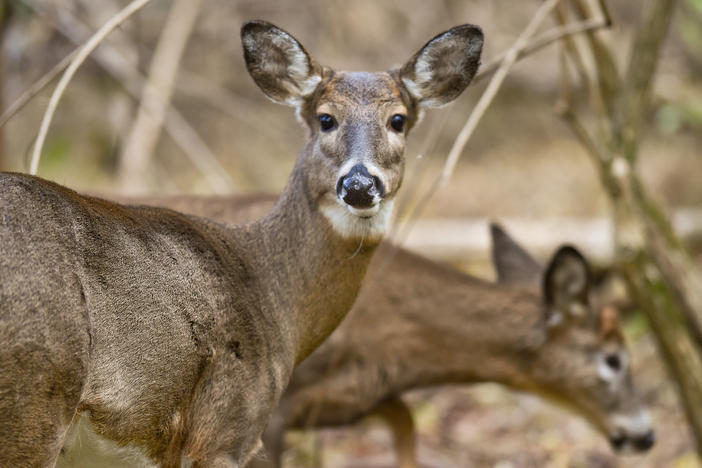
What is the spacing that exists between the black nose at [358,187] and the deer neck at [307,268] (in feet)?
1.51

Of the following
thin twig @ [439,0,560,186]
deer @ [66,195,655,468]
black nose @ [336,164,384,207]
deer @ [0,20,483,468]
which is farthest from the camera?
deer @ [66,195,655,468]

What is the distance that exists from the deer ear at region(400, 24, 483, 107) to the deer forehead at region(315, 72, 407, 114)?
0.12m

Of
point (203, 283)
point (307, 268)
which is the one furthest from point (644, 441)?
point (203, 283)

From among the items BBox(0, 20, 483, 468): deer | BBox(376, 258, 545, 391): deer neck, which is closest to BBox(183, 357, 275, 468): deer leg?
BBox(0, 20, 483, 468): deer

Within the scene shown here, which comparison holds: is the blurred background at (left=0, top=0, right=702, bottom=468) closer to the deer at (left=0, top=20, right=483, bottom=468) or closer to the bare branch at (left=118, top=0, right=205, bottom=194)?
the bare branch at (left=118, top=0, right=205, bottom=194)

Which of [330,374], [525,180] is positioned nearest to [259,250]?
[330,374]

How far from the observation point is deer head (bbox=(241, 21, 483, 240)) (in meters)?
3.85

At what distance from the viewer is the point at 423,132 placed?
12.5 meters

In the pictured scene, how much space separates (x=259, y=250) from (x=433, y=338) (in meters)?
2.66

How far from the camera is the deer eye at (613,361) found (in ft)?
21.5

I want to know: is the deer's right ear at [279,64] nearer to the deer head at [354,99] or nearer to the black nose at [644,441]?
the deer head at [354,99]

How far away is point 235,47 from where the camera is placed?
40.3 ft

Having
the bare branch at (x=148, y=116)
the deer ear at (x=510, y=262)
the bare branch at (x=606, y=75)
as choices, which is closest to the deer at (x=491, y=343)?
the deer ear at (x=510, y=262)

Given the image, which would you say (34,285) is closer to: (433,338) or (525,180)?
(433,338)
